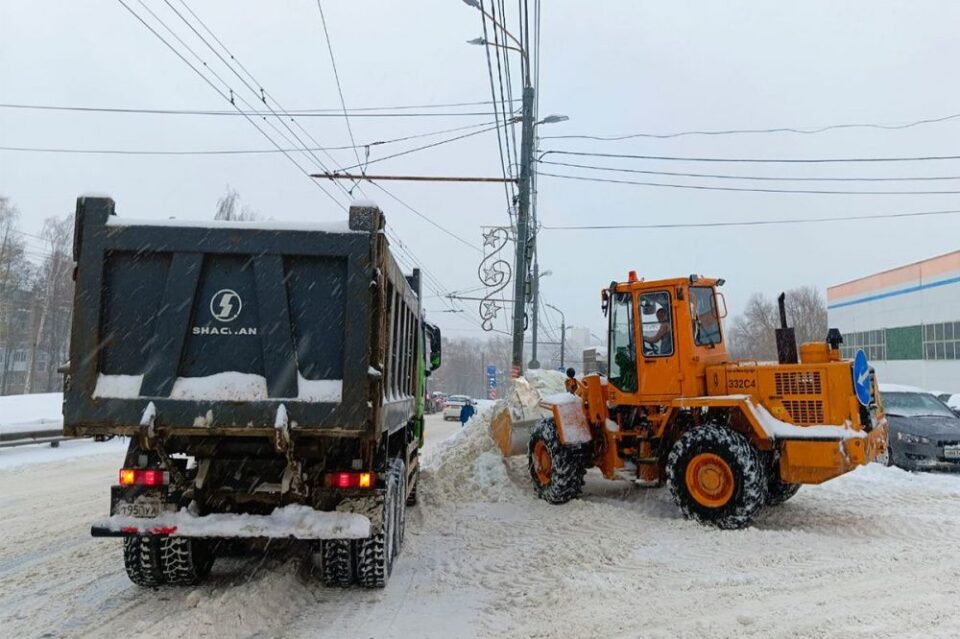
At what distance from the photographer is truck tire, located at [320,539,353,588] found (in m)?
5.21

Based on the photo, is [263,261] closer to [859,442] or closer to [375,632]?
[375,632]

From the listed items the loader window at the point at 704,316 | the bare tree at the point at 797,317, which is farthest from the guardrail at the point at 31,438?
the bare tree at the point at 797,317

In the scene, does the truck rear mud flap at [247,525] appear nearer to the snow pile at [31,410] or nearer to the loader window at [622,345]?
the loader window at [622,345]

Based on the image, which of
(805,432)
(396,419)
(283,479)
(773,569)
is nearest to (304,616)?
(283,479)

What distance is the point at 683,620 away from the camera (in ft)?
14.8

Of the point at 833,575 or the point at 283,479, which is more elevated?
the point at 283,479

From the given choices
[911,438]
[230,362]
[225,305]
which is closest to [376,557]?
[230,362]

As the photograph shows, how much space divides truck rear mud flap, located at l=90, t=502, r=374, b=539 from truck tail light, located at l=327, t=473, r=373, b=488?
0.20 m

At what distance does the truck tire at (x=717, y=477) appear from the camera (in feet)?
23.8

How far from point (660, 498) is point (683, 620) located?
5.00 m

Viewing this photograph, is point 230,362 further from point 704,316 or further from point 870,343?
point 870,343

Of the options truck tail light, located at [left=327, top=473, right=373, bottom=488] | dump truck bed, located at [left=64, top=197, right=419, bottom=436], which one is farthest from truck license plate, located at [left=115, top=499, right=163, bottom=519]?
truck tail light, located at [left=327, top=473, right=373, bottom=488]

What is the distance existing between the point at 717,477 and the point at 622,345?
2167 millimetres

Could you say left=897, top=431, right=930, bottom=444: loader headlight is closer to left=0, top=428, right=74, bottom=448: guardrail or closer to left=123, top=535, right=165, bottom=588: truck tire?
left=123, top=535, right=165, bottom=588: truck tire
